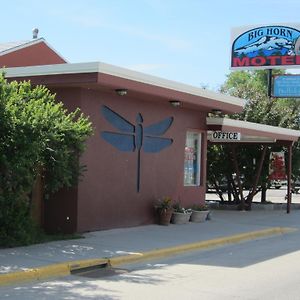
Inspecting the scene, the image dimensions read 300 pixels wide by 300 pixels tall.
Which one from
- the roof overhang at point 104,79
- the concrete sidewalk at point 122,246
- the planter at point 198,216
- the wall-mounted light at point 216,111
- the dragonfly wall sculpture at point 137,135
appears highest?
the roof overhang at point 104,79

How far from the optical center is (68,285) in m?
8.45

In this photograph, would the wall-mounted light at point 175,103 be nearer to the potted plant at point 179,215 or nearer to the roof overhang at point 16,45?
the potted plant at point 179,215

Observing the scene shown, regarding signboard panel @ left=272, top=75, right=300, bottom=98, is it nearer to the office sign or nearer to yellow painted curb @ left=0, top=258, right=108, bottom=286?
the office sign

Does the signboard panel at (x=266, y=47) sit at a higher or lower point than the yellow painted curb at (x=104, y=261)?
higher

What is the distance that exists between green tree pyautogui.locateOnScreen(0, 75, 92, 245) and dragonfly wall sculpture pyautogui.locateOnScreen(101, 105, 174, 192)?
2.24 meters

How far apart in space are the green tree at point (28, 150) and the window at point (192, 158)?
604 centimetres

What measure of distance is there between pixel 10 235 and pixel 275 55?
19.0 meters

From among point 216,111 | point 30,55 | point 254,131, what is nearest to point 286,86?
point 254,131

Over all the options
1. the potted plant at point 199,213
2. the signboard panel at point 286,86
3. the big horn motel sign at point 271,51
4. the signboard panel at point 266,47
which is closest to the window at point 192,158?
the potted plant at point 199,213

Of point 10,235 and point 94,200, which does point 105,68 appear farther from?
point 10,235

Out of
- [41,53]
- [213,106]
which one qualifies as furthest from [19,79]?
[41,53]

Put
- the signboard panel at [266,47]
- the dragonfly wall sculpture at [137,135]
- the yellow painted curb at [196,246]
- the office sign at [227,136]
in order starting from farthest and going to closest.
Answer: the signboard panel at [266,47]
the office sign at [227,136]
the dragonfly wall sculpture at [137,135]
the yellow painted curb at [196,246]

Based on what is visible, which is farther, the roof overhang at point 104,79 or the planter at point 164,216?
the planter at point 164,216

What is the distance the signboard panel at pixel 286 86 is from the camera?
26359 millimetres
